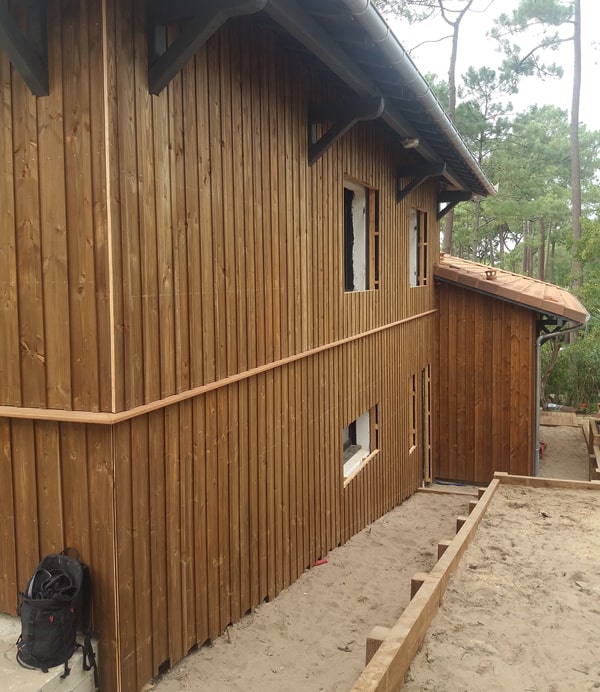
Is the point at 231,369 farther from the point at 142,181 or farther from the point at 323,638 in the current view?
the point at 323,638

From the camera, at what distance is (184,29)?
358 centimetres

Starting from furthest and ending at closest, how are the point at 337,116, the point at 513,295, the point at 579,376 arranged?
1. the point at 579,376
2. the point at 513,295
3. the point at 337,116

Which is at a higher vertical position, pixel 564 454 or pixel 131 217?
pixel 131 217

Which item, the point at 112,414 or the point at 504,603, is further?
the point at 504,603

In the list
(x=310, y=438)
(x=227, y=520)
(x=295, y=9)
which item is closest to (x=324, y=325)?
(x=310, y=438)

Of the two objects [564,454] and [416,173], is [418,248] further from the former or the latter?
[564,454]

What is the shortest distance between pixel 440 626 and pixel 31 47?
3808 millimetres

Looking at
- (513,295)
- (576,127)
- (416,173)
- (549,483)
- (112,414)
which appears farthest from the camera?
(576,127)

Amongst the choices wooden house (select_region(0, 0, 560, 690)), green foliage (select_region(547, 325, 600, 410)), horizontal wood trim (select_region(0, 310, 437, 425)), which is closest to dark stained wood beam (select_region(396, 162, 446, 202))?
wooden house (select_region(0, 0, 560, 690))

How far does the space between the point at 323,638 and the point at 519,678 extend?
1.90 m

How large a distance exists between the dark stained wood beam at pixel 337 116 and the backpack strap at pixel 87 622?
12.9ft

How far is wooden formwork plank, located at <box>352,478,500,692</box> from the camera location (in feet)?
9.57

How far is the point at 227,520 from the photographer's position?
4664 millimetres

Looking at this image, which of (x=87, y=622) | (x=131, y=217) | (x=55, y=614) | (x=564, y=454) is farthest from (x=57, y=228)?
(x=564, y=454)
